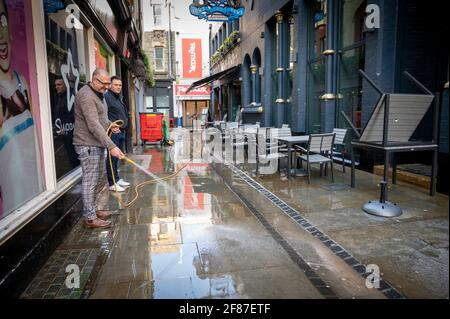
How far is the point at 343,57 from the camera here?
8.70 metres

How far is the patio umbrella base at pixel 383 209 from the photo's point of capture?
4457 millimetres

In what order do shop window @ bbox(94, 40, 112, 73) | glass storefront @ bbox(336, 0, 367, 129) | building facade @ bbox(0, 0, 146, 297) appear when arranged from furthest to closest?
glass storefront @ bbox(336, 0, 367, 129) < shop window @ bbox(94, 40, 112, 73) < building facade @ bbox(0, 0, 146, 297)

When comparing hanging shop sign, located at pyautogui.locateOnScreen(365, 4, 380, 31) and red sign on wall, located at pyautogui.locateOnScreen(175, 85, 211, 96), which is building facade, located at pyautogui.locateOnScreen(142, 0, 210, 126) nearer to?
red sign on wall, located at pyautogui.locateOnScreen(175, 85, 211, 96)

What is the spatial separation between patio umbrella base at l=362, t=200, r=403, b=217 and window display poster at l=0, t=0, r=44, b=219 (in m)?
4.12

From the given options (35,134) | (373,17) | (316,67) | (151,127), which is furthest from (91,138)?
(151,127)

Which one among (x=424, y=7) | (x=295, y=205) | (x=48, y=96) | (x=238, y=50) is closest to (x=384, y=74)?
(x=424, y=7)

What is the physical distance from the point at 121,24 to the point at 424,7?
8.25m

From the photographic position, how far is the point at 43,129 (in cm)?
383

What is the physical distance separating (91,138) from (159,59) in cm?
3194

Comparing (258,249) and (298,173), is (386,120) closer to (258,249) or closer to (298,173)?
(258,249)

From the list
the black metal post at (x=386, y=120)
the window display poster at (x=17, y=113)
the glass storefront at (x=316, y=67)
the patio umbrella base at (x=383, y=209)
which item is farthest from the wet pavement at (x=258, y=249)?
the glass storefront at (x=316, y=67)

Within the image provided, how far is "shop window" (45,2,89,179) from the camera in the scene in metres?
4.32

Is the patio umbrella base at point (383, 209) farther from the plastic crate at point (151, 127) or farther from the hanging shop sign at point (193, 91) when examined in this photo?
the hanging shop sign at point (193, 91)

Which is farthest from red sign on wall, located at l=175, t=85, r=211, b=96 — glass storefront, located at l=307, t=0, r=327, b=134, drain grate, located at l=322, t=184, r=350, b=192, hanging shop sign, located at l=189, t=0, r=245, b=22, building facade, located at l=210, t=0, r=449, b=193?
drain grate, located at l=322, t=184, r=350, b=192
